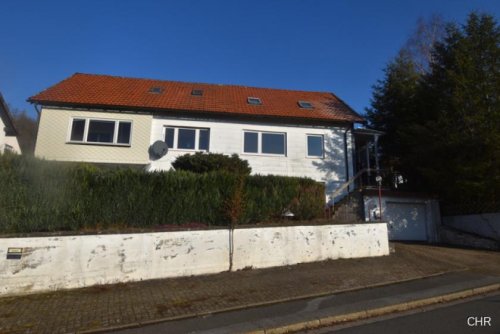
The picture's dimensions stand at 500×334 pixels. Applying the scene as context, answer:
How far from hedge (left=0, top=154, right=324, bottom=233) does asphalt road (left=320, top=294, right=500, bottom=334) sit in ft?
17.3

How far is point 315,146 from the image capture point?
59.0ft

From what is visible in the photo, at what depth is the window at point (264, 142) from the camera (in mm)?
17484

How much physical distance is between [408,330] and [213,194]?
647 cm

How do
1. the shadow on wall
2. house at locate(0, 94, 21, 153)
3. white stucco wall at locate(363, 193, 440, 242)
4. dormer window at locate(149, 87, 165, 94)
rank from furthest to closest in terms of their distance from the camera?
1. dormer window at locate(149, 87, 165, 94)
2. house at locate(0, 94, 21, 153)
3. the shadow on wall
4. white stucco wall at locate(363, 193, 440, 242)

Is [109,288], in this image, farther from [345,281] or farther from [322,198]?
[322,198]

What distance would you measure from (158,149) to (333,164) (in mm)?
8907

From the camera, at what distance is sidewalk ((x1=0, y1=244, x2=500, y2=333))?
613 centimetres

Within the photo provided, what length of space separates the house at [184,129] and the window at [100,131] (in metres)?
0.04

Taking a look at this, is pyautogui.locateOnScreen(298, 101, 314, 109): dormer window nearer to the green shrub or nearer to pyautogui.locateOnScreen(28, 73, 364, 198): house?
pyautogui.locateOnScreen(28, 73, 364, 198): house

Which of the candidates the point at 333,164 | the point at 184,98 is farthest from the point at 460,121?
the point at 184,98

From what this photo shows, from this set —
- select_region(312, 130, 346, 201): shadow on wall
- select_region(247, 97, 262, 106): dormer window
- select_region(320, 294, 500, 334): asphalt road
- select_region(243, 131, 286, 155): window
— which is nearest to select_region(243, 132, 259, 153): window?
select_region(243, 131, 286, 155): window

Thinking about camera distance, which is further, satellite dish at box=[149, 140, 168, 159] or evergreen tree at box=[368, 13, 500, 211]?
satellite dish at box=[149, 140, 168, 159]

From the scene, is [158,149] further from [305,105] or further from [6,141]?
[6,141]

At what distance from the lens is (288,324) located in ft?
18.6
